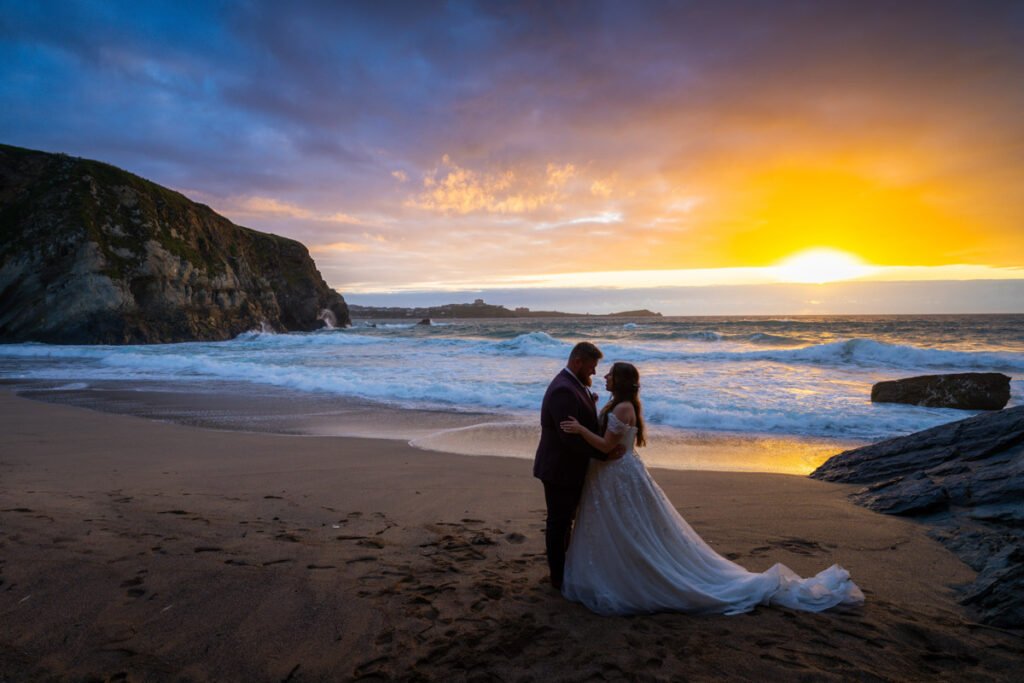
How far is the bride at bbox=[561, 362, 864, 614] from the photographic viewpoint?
11.7 feet

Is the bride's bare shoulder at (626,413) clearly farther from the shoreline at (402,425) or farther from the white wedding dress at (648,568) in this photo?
→ the shoreline at (402,425)

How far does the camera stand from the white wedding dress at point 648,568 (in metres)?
3.56

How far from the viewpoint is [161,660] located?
2.88 metres

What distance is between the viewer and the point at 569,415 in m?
3.74

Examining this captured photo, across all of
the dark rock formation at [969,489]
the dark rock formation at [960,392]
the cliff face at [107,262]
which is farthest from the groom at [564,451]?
the cliff face at [107,262]

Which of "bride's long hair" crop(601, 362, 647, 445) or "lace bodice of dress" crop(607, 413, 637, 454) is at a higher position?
"bride's long hair" crop(601, 362, 647, 445)

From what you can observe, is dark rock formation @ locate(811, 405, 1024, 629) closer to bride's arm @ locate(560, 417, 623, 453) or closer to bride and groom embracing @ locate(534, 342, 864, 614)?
bride and groom embracing @ locate(534, 342, 864, 614)

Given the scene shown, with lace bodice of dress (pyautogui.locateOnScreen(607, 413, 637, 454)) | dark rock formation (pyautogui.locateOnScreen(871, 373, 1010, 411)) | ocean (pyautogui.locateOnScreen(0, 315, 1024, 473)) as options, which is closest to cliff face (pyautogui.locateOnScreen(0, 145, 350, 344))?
ocean (pyautogui.locateOnScreen(0, 315, 1024, 473))

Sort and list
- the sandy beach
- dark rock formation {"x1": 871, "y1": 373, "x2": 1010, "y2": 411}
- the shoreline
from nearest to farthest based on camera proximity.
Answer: the sandy beach
the shoreline
dark rock formation {"x1": 871, "y1": 373, "x2": 1010, "y2": 411}

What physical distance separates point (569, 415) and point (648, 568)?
115 centimetres

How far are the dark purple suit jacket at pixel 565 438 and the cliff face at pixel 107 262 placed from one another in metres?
40.4

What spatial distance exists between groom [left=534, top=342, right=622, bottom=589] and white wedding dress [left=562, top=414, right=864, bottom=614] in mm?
113

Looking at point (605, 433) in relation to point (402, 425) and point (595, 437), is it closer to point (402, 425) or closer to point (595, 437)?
point (595, 437)

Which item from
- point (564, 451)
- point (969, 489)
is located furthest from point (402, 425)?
point (969, 489)
